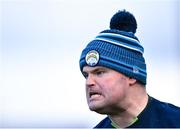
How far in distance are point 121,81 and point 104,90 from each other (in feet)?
0.34

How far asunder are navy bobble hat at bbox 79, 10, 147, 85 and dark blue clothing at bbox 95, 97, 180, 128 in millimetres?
128

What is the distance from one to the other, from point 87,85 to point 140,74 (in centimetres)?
27

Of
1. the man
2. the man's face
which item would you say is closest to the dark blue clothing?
the man

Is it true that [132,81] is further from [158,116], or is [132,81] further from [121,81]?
[158,116]

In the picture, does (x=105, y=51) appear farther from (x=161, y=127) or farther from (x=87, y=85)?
(x=161, y=127)

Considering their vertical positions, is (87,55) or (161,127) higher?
(87,55)

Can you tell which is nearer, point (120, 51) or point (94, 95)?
point (94, 95)

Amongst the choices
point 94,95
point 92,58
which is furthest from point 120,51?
point 94,95

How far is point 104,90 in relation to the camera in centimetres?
288

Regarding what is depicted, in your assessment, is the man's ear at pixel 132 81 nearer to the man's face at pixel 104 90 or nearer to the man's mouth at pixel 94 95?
the man's face at pixel 104 90

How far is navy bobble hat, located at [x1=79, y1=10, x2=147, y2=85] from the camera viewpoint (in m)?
2.97

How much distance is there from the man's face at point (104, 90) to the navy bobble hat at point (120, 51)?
0.13 feet

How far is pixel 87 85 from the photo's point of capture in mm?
2885

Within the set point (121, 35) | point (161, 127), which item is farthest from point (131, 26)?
point (161, 127)
